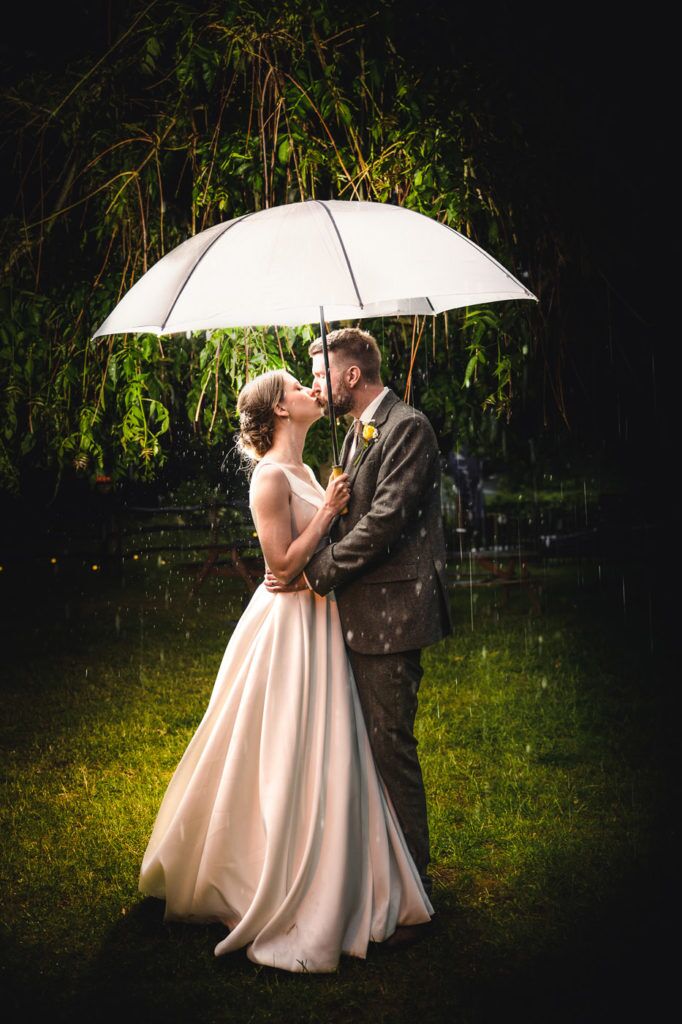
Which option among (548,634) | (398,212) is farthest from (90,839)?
(548,634)

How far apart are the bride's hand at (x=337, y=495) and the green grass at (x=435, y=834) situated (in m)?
1.62

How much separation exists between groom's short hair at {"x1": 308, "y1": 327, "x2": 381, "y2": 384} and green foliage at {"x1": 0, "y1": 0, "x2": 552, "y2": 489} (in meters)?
0.95

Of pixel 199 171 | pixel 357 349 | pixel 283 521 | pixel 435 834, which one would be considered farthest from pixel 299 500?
pixel 199 171

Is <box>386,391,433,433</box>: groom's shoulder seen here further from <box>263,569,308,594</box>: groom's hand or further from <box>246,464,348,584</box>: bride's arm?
<box>263,569,308,594</box>: groom's hand

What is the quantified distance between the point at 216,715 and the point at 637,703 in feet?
15.2

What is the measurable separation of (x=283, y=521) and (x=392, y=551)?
1.38ft

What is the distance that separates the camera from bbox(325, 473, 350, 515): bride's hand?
3.41 metres

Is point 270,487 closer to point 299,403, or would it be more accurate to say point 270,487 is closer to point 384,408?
point 299,403

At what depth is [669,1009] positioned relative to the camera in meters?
3.03

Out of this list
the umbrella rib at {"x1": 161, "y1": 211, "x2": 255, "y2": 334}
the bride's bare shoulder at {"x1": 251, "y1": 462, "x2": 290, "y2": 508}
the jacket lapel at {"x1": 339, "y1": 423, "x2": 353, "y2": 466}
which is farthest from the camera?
the jacket lapel at {"x1": 339, "y1": 423, "x2": 353, "y2": 466}

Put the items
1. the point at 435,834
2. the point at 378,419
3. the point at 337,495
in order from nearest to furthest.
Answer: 1. the point at 337,495
2. the point at 378,419
3. the point at 435,834

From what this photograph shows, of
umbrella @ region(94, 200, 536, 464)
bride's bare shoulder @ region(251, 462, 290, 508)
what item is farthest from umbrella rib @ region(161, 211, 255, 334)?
bride's bare shoulder @ region(251, 462, 290, 508)

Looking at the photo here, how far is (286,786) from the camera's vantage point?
10.8 ft

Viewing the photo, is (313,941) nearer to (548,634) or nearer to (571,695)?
(571,695)
